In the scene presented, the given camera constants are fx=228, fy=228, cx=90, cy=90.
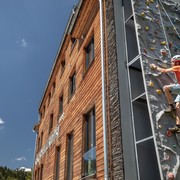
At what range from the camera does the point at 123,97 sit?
592cm

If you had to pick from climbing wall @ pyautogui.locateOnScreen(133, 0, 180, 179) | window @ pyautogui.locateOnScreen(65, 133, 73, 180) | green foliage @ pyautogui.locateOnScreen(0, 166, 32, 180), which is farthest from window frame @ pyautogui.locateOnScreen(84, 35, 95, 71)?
green foliage @ pyautogui.locateOnScreen(0, 166, 32, 180)

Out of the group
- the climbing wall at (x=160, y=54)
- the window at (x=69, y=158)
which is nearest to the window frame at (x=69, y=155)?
the window at (x=69, y=158)

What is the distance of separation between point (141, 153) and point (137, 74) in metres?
2.24

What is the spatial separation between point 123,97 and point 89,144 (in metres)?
2.43

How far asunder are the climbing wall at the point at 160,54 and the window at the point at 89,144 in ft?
8.56

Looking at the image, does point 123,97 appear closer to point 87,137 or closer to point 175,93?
point 175,93

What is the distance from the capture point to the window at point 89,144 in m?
6.76

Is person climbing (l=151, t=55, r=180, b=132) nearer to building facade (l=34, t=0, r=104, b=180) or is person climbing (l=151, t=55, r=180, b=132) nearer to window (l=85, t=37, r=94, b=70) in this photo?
building facade (l=34, t=0, r=104, b=180)

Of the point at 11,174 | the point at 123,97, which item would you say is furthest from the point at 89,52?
the point at 11,174

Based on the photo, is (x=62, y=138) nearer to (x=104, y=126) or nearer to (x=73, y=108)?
(x=73, y=108)

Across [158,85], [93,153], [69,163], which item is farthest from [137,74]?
[69,163]

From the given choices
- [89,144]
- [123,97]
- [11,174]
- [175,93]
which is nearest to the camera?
[175,93]

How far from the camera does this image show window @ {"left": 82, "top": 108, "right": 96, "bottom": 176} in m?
6.76

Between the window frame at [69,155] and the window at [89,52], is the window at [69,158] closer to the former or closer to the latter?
the window frame at [69,155]
